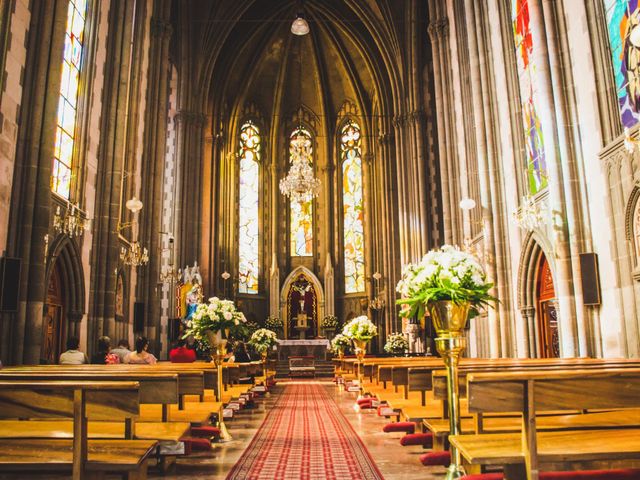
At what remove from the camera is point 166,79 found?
19.7m

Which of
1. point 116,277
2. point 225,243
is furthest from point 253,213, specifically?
point 116,277

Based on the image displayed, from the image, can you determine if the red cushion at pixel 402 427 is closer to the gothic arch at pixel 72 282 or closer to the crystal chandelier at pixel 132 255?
the gothic arch at pixel 72 282

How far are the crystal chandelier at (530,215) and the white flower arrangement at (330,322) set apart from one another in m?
→ 17.6

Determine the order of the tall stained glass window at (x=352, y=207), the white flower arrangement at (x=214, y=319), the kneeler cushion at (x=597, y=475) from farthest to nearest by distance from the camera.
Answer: the tall stained glass window at (x=352, y=207) < the white flower arrangement at (x=214, y=319) < the kneeler cushion at (x=597, y=475)

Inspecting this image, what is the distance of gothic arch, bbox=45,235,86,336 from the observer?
12.6 meters

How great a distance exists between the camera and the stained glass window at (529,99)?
13.3 meters

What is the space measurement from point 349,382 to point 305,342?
1260 centimetres

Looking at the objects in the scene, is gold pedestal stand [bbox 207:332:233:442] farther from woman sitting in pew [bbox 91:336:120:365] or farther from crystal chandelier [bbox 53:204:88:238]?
crystal chandelier [bbox 53:204:88:238]

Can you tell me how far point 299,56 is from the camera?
32.6 m

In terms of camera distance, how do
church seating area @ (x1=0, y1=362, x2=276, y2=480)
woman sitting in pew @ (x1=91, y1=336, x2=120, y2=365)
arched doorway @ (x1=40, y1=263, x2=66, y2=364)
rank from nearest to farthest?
church seating area @ (x1=0, y1=362, x2=276, y2=480) < woman sitting in pew @ (x1=91, y1=336, x2=120, y2=365) < arched doorway @ (x1=40, y1=263, x2=66, y2=364)

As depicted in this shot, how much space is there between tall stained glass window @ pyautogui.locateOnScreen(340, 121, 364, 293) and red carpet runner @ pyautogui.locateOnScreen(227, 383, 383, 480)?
72.7ft

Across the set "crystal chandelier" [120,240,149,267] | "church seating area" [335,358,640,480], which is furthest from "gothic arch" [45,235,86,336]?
"church seating area" [335,358,640,480]

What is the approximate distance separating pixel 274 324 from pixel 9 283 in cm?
2083

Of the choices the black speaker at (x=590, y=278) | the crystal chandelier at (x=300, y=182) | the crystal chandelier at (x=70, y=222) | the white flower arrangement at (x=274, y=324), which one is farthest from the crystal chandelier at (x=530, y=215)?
the white flower arrangement at (x=274, y=324)
